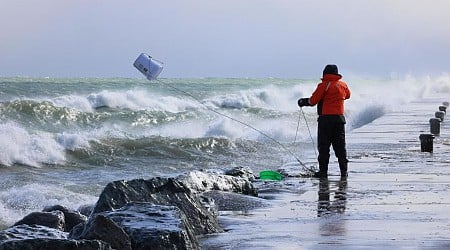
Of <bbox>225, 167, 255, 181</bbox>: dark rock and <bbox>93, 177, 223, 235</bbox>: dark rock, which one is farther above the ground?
<bbox>93, 177, 223, 235</bbox>: dark rock

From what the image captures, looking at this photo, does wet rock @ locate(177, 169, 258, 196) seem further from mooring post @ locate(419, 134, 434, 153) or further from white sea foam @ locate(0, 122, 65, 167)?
white sea foam @ locate(0, 122, 65, 167)

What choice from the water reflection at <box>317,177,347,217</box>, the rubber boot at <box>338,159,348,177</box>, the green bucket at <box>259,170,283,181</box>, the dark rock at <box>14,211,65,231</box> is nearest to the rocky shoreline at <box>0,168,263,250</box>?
the dark rock at <box>14,211,65,231</box>

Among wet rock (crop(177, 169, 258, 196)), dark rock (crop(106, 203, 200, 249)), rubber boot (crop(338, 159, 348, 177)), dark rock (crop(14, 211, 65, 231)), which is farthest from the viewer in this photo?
rubber boot (crop(338, 159, 348, 177))

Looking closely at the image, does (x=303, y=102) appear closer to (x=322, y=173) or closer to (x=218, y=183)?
(x=322, y=173)

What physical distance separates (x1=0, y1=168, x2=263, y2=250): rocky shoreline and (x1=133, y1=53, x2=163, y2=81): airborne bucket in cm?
362

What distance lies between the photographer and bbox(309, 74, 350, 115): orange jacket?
1245 centimetres

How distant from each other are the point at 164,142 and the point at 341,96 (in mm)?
10009

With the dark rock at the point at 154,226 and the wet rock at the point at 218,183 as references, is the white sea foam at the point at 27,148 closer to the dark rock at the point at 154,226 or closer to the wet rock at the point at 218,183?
the wet rock at the point at 218,183

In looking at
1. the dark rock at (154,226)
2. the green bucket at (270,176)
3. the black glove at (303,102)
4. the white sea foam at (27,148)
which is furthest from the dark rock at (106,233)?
the white sea foam at (27,148)

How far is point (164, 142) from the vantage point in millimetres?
22000

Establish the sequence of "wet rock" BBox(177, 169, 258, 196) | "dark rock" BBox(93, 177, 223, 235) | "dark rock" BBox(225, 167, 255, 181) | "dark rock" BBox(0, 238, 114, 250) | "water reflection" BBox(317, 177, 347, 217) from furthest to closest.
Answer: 1. "dark rock" BBox(225, 167, 255, 181)
2. "wet rock" BBox(177, 169, 258, 196)
3. "water reflection" BBox(317, 177, 347, 217)
4. "dark rock" BBox(93, 177, 223, 235)
5. "dark rock" BBox(0, 238, 114, 250)

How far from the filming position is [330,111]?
12.5m

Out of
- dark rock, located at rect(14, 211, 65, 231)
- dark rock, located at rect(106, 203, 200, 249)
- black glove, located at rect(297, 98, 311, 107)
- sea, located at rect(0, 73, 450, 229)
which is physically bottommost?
sea, located at rect(0, 73, 450, 229)

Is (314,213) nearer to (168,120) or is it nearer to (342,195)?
(342,195)
